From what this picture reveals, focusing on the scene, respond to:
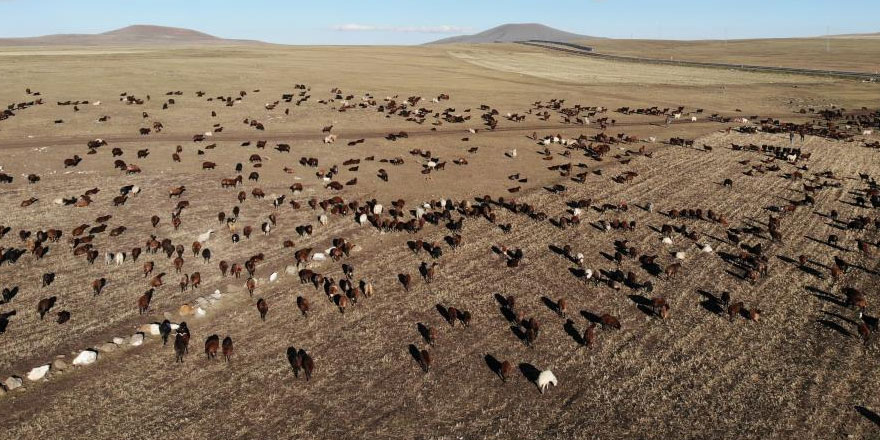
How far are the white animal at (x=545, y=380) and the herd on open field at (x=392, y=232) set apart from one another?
0.04 metres

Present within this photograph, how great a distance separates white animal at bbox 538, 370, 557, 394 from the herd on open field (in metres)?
0.04

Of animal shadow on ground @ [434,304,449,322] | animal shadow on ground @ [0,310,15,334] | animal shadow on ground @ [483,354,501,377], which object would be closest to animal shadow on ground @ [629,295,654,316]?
animal shadow on ground @ [483,354,501,377]

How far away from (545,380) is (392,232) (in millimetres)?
8693

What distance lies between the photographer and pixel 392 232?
17000 millimetres

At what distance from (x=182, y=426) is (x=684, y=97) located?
183ft

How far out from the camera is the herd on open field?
11736mm

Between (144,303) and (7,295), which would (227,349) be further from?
(7,295)

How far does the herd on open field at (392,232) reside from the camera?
11736 mm

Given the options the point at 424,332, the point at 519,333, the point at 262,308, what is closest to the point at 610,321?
the point at 519,333

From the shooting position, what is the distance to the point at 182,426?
8.76m

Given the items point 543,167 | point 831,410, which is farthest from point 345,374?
point 543,167

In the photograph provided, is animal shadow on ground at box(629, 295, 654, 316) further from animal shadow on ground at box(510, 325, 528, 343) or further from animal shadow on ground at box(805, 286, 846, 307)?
animal shadow on ground at box(805, 286, 846, 307)

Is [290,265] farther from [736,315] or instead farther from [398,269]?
[736,315]

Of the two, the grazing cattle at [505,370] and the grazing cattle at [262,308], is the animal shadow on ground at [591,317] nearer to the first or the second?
the grazing cattle at [505,370]
